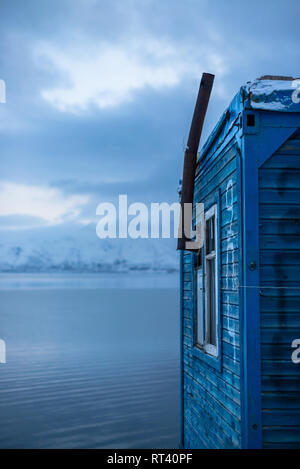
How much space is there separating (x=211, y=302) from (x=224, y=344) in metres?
1.04

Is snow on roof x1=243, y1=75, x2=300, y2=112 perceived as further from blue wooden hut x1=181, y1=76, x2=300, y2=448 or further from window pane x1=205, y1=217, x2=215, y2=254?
window pane x1=205, y1=217, x2=215, y2=254

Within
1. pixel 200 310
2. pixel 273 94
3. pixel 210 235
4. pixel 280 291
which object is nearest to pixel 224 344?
pixel 280 291

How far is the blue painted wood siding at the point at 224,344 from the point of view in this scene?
15.7 ft

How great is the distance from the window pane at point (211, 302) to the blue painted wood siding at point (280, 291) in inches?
61.5

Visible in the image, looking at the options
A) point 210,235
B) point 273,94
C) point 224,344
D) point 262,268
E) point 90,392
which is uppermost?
point 273,94

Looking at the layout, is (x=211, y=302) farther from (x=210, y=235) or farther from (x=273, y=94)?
(x=273, y=94)

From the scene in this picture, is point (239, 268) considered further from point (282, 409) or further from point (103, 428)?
point (103, 428)

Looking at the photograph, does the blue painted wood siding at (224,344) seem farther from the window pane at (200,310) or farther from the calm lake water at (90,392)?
the calm lake water at (90,392)

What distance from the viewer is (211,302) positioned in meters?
6.21

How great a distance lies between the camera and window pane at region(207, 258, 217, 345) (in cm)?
612

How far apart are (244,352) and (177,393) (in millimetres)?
11153

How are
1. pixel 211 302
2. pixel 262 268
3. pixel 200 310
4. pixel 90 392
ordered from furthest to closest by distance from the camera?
pixel 90 392 < pixel 200 310 < pixel 211 302 < pixel 262 268
